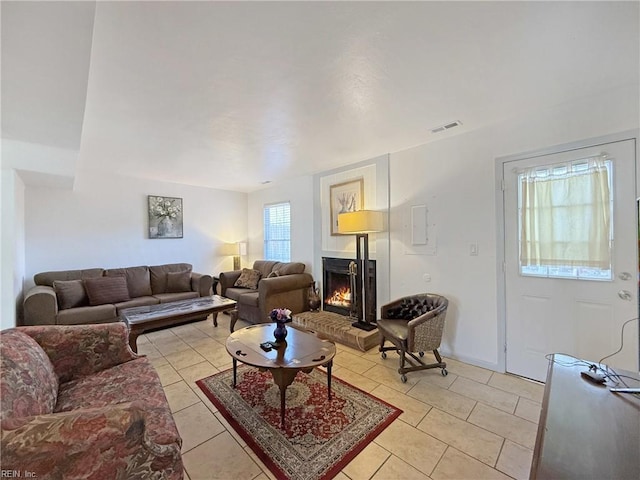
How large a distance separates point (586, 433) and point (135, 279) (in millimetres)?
5183

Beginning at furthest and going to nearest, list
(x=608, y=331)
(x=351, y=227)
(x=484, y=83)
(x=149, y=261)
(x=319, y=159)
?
1. (x=149, y=261)
2. (x=319, y=159)
3. (x=351, y=227)
4. (x=608, y=331)
5. (x=484, y=83)

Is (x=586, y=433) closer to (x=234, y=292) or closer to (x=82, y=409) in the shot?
(x=82, y=409)

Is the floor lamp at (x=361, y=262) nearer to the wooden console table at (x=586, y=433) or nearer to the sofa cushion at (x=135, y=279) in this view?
the wooden console table at (x=586, y=433)

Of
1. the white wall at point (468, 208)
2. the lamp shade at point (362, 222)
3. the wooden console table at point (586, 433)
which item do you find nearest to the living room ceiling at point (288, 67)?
the white wall at point (468, 208)

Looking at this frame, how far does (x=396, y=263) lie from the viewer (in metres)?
3.51

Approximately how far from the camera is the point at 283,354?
2109 millimetres

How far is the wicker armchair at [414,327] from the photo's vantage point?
99.0 inches

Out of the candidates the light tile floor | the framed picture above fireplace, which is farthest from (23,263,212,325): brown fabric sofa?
the framed picture above fireplace

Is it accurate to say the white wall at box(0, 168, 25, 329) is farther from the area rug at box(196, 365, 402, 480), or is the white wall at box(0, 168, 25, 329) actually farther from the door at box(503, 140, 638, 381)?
the door at box(503, 140, 638, 381)

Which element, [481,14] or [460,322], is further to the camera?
[460,322]

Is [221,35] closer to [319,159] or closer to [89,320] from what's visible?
[319,159]

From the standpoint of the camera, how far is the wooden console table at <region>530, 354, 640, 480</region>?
783mm

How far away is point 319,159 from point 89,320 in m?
3.71

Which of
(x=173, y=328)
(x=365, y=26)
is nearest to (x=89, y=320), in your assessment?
(x=173, y=328)
